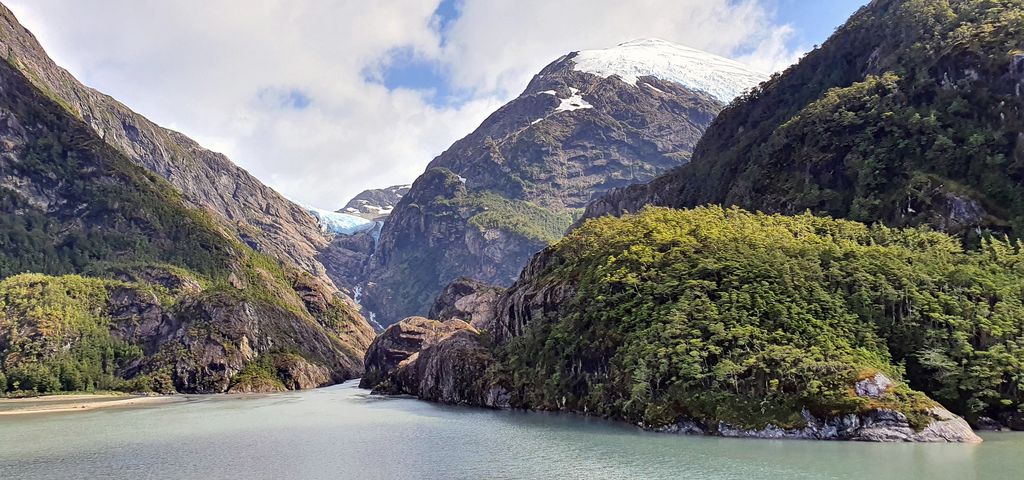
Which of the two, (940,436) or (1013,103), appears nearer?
(940,436)

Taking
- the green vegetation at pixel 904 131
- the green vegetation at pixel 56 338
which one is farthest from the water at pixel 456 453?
the green vegetation at pixel 56 338

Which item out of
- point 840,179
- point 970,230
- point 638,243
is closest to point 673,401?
point 638,243

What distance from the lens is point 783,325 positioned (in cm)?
7500

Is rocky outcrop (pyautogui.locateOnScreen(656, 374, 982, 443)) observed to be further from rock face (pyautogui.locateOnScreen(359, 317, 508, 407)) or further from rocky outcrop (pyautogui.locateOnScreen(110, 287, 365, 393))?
rocky outcrop (pyautogui.locateOnScreen(110, 287, 365, 393))

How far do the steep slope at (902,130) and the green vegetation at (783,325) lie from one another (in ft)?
31.7

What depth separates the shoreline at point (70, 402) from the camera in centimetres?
12169

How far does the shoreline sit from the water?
3229 cm

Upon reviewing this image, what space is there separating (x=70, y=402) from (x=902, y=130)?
512 ft

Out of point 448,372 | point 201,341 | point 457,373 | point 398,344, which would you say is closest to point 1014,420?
point 457,373

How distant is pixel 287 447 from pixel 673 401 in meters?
38.1

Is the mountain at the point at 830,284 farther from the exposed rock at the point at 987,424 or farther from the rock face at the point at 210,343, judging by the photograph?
the rock face at the point at 210,343

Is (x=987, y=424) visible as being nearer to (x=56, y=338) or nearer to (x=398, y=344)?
(x=398, y=344)

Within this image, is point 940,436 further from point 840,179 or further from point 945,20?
point 945,20

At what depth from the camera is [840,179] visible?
116 metres
